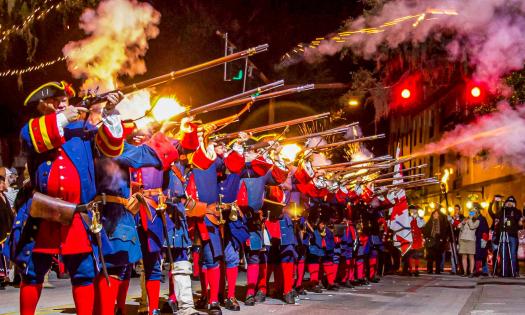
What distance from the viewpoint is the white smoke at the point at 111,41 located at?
9720 mm

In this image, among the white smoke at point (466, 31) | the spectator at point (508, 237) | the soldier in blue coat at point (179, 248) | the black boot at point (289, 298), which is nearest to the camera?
the soldier in blue coat at point (179, 248)

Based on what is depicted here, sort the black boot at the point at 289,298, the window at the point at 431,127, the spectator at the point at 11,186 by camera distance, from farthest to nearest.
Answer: the window at the point at 431,127 < the spectator at the point at 11,186 < the black boot at the point at 289,298

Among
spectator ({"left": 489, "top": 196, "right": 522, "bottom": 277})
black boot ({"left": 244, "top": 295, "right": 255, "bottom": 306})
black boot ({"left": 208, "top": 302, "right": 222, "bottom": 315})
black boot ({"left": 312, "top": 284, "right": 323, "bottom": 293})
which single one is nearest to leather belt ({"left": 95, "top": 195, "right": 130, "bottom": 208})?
black boot ({"left": 208, "top": 302, "right": 222, "bottom": 315})

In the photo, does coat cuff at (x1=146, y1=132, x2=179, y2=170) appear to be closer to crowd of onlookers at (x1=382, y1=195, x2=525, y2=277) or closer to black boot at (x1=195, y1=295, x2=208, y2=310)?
black boot at (x1=195, y1=295, x2=208, y2=310)

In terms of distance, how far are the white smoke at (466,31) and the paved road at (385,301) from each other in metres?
4.71

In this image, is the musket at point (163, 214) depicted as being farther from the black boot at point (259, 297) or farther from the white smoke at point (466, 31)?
the white smoke at point (466, 31)

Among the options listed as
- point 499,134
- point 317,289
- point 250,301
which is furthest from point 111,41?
point 499,134

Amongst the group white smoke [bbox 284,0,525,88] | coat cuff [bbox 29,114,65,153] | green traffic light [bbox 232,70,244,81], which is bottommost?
coat cuff [bbox 29,114,65,153]

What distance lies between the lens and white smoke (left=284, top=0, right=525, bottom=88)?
14.4 m

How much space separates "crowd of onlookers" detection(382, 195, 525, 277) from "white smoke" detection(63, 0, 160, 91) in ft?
27.8

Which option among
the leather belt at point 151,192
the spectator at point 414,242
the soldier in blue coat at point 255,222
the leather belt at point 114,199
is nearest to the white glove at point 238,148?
the soldier in blue coat at point 255,222

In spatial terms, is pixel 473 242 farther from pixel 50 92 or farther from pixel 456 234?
pixel 50 92

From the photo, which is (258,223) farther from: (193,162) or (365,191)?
(365,191)

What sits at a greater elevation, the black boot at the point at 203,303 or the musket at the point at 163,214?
the musket at the point at 163,214
